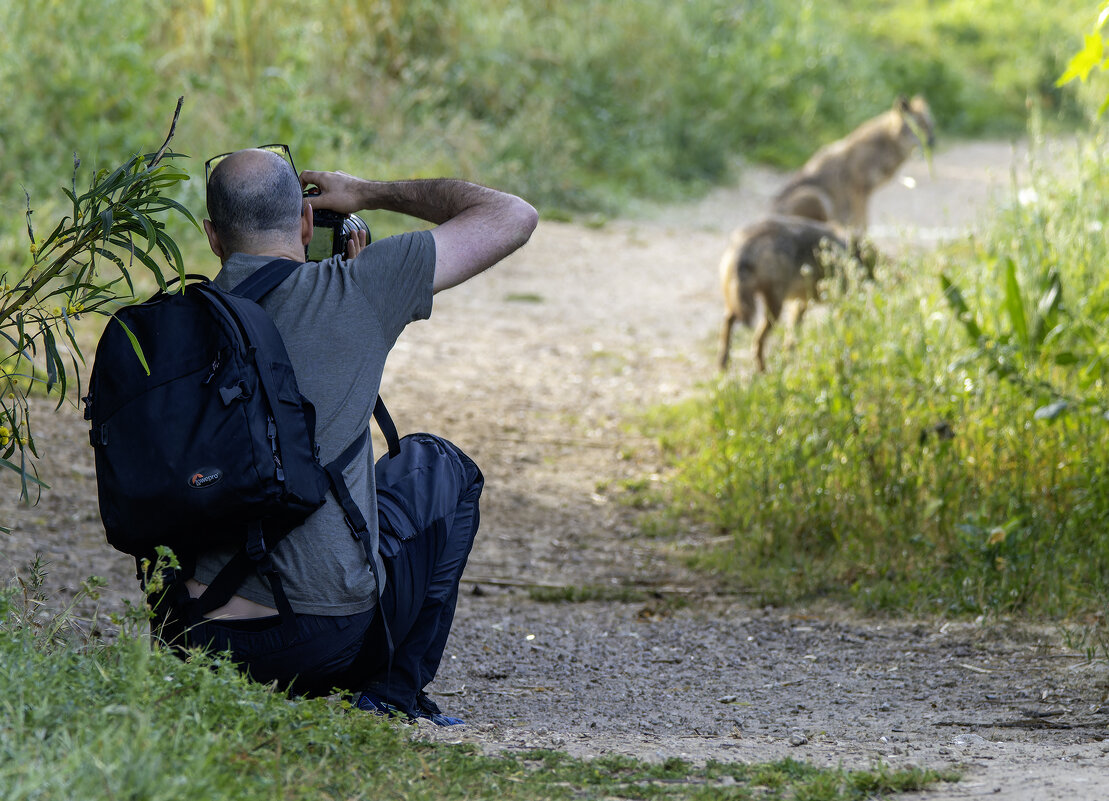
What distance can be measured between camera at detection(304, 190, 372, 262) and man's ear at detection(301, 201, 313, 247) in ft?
0.33

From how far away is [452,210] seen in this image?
11.3ft

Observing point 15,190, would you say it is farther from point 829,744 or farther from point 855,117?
point 855,117

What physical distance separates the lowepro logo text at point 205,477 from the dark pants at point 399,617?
16.0 inches

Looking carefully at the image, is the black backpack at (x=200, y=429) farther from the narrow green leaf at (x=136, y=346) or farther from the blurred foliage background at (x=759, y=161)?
the blurred foliage background at (x=759, y=161)

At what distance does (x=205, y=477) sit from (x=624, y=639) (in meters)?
2.16

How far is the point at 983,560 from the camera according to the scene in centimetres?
460

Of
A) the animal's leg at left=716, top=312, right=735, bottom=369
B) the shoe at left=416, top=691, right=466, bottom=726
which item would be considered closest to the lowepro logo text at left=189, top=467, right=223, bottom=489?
the shoe at left=416, top=691, right=466, bottom=726

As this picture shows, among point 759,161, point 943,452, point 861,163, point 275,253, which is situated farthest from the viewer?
point 759,161

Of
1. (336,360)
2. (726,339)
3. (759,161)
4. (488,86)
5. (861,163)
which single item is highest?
(488,86)

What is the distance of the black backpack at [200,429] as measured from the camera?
2.73 m

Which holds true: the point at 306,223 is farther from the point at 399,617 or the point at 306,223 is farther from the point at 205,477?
the point at 399,617

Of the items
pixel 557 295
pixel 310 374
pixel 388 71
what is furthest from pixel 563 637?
pixel 388 71

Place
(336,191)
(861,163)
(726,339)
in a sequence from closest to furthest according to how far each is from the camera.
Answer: (336,191)
(726,339)
(861,163)

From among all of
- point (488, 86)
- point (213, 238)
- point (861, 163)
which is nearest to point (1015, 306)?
point (213, 238)
